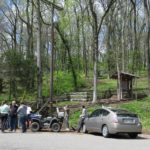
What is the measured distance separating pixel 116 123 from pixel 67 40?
4411 centimetres

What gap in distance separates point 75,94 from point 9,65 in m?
7.51

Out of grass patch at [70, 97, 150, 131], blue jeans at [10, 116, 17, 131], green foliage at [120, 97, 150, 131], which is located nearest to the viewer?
blue jeans at [10, 116, 17, 131]

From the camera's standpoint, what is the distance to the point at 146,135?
27.8 m

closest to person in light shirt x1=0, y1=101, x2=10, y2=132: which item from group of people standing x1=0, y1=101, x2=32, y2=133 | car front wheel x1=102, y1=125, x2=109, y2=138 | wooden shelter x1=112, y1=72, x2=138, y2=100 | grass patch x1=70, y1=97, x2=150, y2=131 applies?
group of people standing x1=0, y1=101, x2=32, y2=133

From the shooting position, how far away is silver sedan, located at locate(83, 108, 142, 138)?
2566 cm

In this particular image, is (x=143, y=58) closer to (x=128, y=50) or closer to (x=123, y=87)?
(x=128, y=50)

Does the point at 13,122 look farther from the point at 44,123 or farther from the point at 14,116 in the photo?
the point at 44,123

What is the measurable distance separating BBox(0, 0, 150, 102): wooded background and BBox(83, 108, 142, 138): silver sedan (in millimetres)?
15614

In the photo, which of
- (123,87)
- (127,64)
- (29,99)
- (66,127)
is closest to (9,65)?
(29,99)

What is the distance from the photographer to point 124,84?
48.2 m

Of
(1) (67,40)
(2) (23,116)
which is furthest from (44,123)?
(1) (67,40)

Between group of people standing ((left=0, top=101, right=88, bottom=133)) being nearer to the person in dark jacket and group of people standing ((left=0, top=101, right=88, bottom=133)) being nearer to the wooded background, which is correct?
the person in dark jacket

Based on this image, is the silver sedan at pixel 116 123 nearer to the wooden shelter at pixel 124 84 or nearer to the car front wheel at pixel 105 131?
the car front wheel at pixel 105 131

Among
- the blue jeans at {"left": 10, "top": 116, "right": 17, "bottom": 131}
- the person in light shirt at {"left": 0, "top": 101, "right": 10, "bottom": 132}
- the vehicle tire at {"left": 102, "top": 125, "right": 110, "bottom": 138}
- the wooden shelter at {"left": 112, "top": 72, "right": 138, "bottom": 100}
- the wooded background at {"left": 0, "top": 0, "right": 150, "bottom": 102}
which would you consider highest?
the wooded background at {"left": 0, "top": 0, "right": 150, "bottom": 102}
